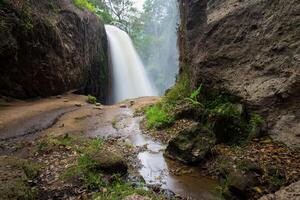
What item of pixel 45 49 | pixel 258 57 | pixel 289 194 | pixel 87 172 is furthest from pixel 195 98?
pixel 45 49

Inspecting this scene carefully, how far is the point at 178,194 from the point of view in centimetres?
486

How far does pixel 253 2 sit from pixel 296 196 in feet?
18.0

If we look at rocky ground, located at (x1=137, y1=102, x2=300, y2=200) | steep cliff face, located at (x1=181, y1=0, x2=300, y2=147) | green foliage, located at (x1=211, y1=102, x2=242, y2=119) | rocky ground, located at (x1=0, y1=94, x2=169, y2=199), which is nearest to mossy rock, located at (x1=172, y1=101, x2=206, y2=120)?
green foliage, located at (x1=211, y1=102, x2=242, y2=119)

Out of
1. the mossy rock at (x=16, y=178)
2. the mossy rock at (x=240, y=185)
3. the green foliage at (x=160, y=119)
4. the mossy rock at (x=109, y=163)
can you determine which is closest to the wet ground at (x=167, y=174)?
the mossy rock at (x=240, y=185)

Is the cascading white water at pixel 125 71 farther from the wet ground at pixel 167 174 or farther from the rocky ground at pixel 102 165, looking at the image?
the wet ground at pixel 167 174

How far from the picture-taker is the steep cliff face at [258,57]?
5.87m

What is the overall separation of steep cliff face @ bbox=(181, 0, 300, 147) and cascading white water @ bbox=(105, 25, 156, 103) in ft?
50.7

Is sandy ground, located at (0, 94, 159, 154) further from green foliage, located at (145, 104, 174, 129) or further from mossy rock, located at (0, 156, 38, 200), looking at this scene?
mossy rock, located at (0, 156, 38, 200)

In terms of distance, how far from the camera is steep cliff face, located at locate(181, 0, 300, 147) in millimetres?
5871

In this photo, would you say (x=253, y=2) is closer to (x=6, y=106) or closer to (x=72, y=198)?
(x=72, y=198)

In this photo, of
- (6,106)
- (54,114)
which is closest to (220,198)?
(54,114)

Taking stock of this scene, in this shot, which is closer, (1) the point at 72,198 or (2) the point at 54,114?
(1) the point at 72,198

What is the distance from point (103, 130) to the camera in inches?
357

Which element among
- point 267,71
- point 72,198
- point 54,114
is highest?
point 267,71
